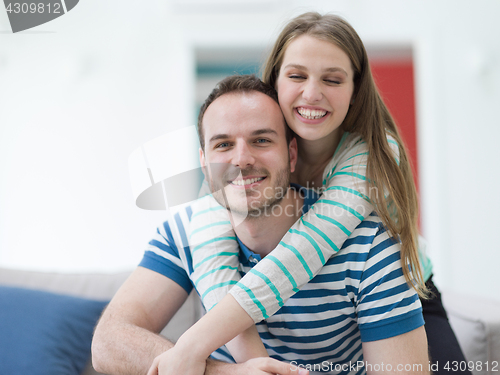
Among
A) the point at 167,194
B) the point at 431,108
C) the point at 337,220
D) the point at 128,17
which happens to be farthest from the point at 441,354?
the point at 128,17

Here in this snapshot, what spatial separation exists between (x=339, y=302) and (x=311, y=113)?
1.67 ft

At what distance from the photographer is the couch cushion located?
4.30ft

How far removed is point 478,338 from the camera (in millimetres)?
1423

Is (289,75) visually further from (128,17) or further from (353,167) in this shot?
(128,17)

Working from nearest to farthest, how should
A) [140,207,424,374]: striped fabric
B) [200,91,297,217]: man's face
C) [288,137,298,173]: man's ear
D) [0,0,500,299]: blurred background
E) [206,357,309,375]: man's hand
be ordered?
1. [206,357,309,375]: man's hand
2. [140,207,424,374]: striped fabric
3. [200,91,297,217]: man's face
4. [288,137,298,173]: man's ear
5. [0,0,500,299]: blurred background

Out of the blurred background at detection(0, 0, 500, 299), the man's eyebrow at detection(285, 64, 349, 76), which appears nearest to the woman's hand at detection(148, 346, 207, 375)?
the man's eyebrow at detection(285, 64, 349, 76)

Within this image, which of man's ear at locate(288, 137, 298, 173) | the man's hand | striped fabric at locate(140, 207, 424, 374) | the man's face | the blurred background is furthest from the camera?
the blurred background

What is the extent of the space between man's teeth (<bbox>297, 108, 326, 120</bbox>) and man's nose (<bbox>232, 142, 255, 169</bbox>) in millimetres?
186

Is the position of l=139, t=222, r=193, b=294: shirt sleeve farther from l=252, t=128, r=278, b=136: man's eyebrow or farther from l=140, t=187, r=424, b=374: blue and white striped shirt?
l=252, t=128, r=278, b=136: man's eyebrow

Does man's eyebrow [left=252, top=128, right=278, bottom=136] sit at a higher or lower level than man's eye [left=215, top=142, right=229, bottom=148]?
higher

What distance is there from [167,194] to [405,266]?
641 mm

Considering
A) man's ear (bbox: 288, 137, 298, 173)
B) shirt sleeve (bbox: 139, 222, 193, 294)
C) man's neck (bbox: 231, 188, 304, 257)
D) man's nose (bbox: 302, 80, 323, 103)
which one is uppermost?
man's nose (bbox: 302, 80, 323, 103)

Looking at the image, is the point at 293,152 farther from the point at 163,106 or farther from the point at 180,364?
the point at 163,106

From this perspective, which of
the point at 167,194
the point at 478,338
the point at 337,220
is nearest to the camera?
the point at 337,220
